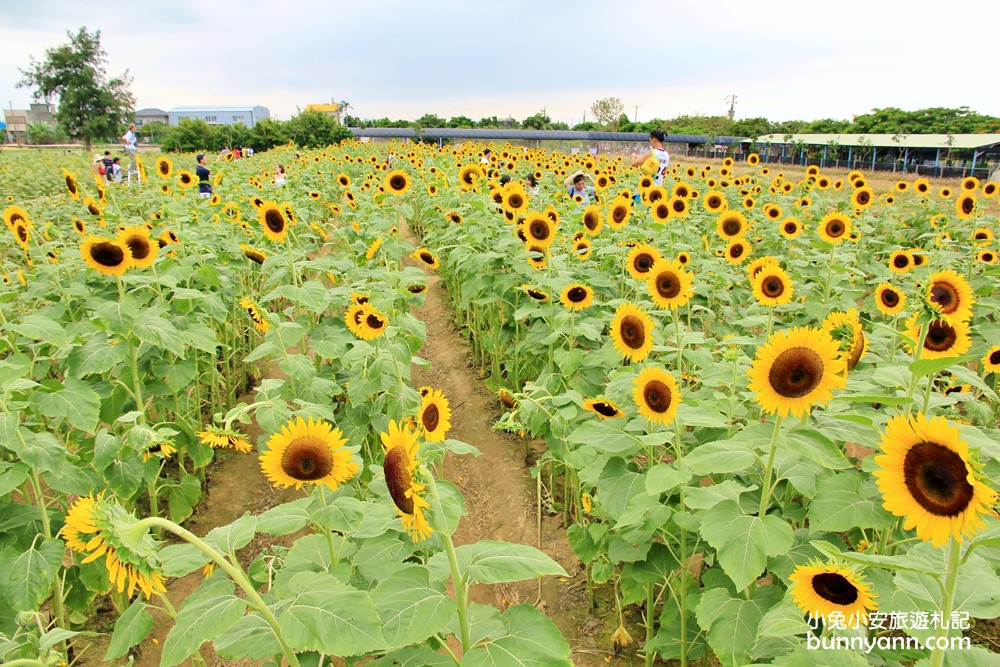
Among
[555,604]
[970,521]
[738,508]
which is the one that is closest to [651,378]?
[738,508]

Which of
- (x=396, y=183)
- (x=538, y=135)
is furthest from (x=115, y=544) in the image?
(x=538, y=135)

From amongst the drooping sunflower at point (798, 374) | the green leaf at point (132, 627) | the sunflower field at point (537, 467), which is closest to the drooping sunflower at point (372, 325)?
the sunflower field at point (537, 467)

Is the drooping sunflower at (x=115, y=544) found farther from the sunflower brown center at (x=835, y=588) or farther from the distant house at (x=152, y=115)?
the distant house at (x=152, y=115)

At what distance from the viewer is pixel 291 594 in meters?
1.72

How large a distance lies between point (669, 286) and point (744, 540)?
181cm

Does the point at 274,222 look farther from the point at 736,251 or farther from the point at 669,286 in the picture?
the point at 736,251

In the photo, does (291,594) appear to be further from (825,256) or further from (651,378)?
(825,256)

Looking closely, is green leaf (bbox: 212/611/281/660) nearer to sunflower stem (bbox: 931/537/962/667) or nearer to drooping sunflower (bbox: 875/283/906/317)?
sunflower stem (bbox: 931/537/962/667)

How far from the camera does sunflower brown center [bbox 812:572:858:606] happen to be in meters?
1.65

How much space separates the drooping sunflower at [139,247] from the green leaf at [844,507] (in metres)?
4.06

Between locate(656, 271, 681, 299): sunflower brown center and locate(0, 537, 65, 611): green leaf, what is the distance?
11.1 feet

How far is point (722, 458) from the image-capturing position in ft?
6.97

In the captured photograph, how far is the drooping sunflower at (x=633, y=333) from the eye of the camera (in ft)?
10.4

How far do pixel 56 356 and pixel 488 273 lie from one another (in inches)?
141
